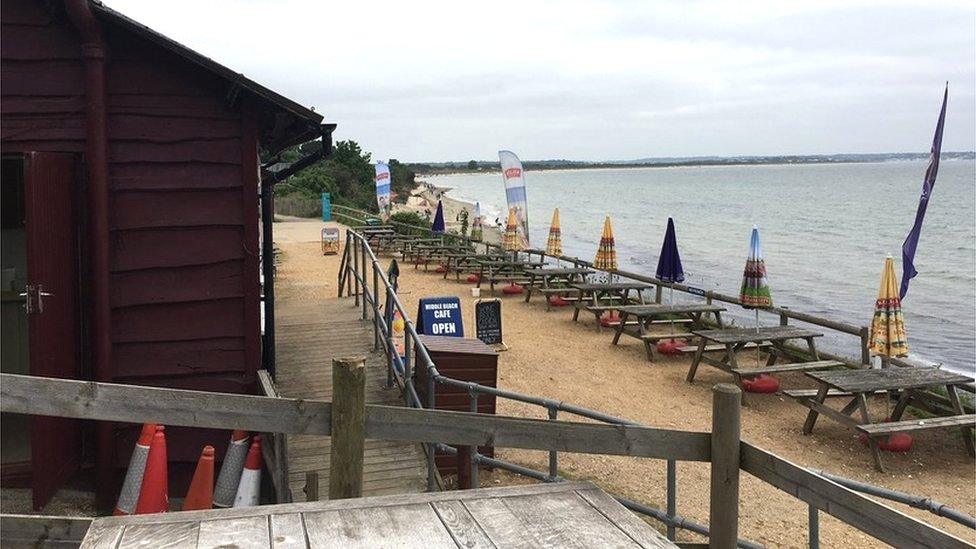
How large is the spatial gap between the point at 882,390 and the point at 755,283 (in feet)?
10.4

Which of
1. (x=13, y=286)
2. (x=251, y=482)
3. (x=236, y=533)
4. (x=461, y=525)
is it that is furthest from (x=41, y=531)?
(x=13, y=286)

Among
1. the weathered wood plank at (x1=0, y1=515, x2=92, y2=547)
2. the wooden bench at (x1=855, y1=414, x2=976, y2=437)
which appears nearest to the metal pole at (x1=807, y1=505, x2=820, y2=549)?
the weathered wood plank at (x1=0, y1=515, x2=92, y2=547)

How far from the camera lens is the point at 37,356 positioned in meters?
4.74

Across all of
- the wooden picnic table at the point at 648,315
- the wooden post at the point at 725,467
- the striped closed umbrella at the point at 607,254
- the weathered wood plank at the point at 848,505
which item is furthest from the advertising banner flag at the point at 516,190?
the weathered wood plank at the point at 848,505

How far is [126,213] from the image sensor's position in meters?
5.30

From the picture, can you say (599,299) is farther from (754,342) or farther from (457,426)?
(457,426)

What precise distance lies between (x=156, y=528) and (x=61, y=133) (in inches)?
147

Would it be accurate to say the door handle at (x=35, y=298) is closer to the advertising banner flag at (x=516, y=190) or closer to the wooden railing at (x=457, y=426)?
the wooden railing at (x=457, y=426)

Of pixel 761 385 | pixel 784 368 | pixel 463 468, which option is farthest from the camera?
pixel 761 385

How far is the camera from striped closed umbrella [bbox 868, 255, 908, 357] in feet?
29.6

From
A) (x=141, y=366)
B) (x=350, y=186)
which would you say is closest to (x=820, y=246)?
(x=350, y=186)

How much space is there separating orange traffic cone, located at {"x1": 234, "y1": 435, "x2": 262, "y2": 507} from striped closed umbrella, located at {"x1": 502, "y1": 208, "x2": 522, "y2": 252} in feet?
44.6

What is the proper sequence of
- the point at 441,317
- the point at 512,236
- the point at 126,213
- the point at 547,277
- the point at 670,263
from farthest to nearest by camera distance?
the point at 512,236
the point at 547,277
the point at 670,263
the point at 441,317
the point at 126,213

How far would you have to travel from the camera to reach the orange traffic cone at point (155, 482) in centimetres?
475
